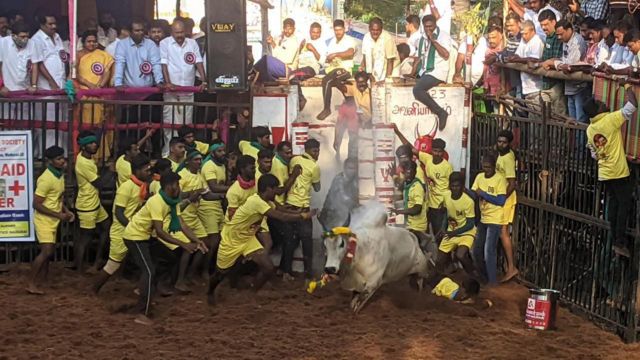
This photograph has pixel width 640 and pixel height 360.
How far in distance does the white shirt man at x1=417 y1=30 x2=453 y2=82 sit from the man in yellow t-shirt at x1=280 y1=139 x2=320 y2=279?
8.07ft

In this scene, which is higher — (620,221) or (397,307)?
(620,221)

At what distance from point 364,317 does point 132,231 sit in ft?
9.81

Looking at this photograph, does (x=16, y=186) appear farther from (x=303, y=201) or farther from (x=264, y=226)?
(x=303, y=201)

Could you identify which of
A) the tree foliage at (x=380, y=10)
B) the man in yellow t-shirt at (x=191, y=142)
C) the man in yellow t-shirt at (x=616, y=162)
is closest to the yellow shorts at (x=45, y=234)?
the man in yellow t-shirt at (x=191, y=142)

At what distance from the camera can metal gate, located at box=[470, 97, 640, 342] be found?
38.2ft

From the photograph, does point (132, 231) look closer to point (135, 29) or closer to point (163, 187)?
point (163, 187)

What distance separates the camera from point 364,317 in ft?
39.0

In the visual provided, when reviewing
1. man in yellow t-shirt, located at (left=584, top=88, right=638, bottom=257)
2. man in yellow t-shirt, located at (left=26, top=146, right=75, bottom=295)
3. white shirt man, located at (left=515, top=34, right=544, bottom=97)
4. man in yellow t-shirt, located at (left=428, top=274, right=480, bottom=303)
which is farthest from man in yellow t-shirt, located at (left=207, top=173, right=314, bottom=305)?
white shirt man, located at (left=515, top=34, right=544, bottom=97)

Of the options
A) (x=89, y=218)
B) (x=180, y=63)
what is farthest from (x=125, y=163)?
(x=180, y=63)

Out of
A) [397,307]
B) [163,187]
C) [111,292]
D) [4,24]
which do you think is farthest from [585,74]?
[4,24]

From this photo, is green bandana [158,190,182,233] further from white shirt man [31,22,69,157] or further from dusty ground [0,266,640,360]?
white shirt man [31,22,69,157]

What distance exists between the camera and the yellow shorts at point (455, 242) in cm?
1325

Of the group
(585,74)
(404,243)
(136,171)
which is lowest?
(404,243)

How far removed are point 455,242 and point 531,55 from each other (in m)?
3.61
